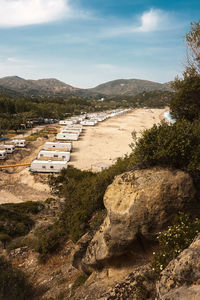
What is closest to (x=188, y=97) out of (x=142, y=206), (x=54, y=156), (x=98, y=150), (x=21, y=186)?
(x=142, y=206)

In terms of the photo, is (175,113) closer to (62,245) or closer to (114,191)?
(114,191)

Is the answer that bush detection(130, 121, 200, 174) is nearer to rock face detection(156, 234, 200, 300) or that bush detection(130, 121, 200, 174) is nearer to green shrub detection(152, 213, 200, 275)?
green shrub detection(152, 213, 200, 275)

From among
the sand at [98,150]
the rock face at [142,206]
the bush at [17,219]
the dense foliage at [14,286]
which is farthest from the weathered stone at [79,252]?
the sand at [98,150]

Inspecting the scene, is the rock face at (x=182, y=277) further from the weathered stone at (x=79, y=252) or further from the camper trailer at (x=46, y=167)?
the camper trailer at (x=46, y=167)

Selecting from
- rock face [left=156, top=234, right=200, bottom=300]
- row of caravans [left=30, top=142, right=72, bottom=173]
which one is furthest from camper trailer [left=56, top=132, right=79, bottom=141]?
rock face [left=156, top=234, right=200, bottom=300]

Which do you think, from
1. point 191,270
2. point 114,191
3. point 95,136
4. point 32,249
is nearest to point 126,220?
point 114,191

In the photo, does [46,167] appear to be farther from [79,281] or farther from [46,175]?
[79,281]
